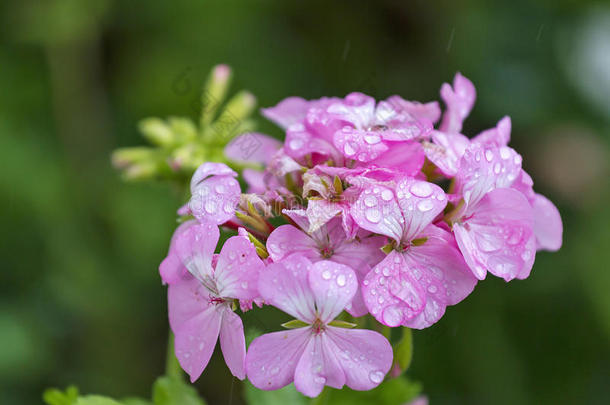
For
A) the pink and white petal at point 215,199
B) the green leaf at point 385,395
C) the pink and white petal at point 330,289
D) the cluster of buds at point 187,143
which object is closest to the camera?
the pink and white petal at point 330,289

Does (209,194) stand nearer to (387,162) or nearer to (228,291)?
(228,291)

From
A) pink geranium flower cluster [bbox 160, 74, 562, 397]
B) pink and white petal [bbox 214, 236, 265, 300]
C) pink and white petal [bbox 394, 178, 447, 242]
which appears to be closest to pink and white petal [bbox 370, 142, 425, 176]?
pink geranium flower cluster [bbox 160, 74, 562, 397]

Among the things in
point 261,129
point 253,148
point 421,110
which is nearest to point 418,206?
point 421,110

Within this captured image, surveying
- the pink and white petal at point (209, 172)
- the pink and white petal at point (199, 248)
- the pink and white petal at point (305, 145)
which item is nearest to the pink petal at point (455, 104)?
the pink and white petal at point (305, 145)

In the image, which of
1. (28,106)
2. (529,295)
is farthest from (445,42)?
(28,106)

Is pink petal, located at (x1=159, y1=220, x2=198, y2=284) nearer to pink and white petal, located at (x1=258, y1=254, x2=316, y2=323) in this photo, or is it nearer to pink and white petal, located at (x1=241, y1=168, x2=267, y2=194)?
pink and white petal, located at (x1=258, y1=254, x2=316, y2=323)

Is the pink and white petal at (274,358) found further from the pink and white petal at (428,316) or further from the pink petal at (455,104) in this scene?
the pink petal at (455,104)
